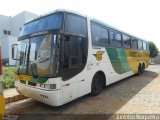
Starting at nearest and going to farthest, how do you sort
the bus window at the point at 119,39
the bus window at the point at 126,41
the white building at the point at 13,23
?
the bus window at the point at 119,39, the bus window at the point at 126,41, the white building at the point at 13,23

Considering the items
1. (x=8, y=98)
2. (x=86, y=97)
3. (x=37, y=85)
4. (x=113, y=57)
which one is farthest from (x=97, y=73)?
(x=8, y=98)

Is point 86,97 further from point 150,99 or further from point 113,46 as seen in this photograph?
point 113,46

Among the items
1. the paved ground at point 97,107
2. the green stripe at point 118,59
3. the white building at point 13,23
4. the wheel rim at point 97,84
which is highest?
the white building at point 13,23

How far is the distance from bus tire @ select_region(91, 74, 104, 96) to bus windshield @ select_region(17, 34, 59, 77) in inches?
101

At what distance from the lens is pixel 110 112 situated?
5520 mm

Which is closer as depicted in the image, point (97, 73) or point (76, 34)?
point (76, 34)

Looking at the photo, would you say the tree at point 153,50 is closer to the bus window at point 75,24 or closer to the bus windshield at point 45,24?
the bus window at point 75,24

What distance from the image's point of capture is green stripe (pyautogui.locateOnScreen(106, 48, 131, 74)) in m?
8.67

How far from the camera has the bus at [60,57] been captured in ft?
17.0

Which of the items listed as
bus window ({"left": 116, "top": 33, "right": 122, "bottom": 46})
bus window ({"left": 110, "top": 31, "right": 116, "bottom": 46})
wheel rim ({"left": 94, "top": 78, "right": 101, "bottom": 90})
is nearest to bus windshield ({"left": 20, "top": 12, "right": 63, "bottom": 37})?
wheel rim ({"left": 94, "top": 78, "right": 101, "bottom": 90})

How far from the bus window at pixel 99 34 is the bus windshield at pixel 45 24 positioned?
1.96 m

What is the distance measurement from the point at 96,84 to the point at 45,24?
11.1 ft

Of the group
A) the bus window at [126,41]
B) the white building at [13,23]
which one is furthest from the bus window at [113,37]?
the white building at [13,23]

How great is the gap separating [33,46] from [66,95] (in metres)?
1.97
